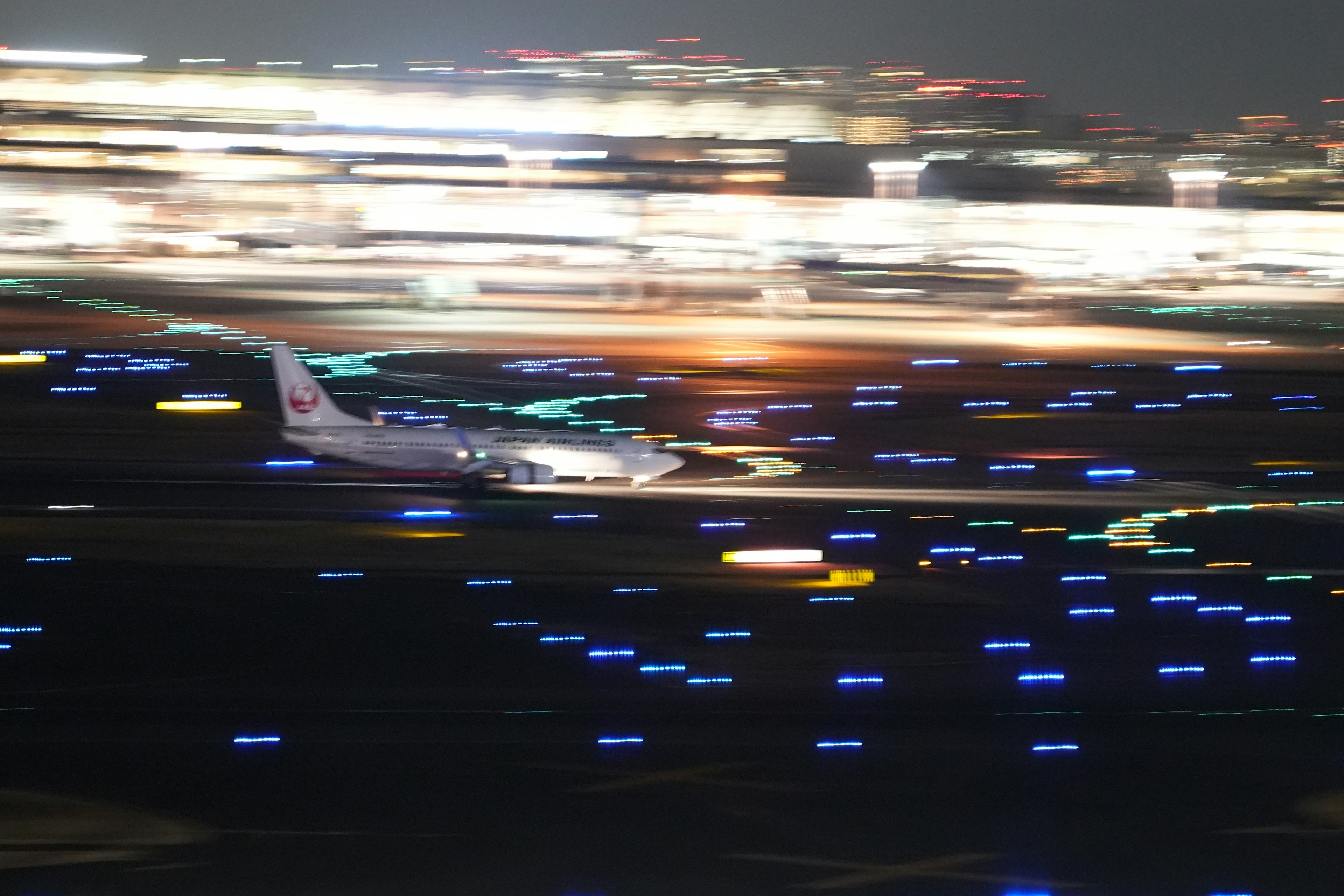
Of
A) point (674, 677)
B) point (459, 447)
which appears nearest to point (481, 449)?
point (459, 447)

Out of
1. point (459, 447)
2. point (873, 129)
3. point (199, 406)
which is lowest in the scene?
point (459, 447)

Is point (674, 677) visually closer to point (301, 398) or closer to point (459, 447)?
point (459, 447)

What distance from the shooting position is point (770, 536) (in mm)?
26750

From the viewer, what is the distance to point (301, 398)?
32406mm

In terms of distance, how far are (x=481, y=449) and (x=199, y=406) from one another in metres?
18.8

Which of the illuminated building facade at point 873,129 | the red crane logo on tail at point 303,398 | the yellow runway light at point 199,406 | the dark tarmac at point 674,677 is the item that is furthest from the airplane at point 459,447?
the illuminated building facade at point 873,129

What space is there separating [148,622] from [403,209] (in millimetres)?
81838

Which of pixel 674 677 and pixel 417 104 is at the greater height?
pixel 417 104

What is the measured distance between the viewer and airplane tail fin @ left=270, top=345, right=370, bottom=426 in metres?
32.3

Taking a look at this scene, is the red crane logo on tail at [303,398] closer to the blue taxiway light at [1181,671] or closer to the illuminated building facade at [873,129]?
the blue taxiway light at [1181,671]

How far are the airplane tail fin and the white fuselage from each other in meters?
0.48

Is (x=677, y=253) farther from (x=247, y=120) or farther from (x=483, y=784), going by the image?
(x=483, y=784)

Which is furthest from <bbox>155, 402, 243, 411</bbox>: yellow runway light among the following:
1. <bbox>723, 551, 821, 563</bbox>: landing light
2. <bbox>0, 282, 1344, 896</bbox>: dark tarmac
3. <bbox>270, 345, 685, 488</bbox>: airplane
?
<bbox>723, 551, 821, 563</bbox>: landing light

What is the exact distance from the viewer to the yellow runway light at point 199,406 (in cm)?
4459
